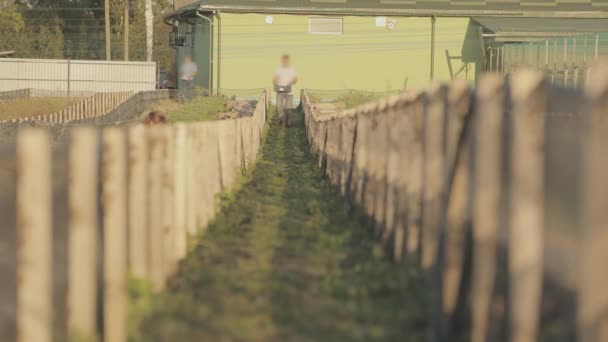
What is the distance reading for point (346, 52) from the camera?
4847cm

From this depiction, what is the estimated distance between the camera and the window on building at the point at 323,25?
4847 cm

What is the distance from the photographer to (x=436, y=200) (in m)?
7.85

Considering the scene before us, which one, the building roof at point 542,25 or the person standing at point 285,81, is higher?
the building roof at point 542,25

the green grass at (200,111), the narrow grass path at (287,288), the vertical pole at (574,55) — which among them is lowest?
the narrow grass path at (287,288)

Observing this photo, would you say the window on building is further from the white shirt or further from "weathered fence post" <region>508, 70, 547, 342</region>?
"weathered fence post" <region>508, 70, 547, 342</region>

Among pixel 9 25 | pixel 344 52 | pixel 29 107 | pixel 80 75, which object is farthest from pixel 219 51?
pixel 9 25

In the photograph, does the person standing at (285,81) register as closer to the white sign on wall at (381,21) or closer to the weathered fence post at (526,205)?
the white sign on wall at (381,21)

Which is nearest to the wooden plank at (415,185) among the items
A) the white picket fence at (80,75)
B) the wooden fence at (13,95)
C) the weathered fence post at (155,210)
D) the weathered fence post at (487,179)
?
the weathered fence post at (155,210)

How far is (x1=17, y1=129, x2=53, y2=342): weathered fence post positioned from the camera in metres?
5.84

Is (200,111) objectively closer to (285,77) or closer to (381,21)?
(285,77)

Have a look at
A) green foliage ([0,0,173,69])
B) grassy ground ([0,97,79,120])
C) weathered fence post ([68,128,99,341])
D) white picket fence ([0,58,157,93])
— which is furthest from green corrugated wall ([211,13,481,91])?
weathered fence post ([68,128,99,341])

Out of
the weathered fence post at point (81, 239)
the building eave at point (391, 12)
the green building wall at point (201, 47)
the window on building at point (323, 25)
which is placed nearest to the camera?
the weathered fence post at point (81, 239)

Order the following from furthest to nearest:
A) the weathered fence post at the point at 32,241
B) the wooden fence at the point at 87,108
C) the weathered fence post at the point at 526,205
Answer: the wooden fence at the point at 87,108 < the weathered fence post at the point at 32,241 < the weathered fence post at the point at 526,205

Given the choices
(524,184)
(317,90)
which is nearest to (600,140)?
(524,184)
